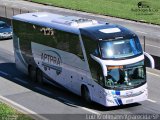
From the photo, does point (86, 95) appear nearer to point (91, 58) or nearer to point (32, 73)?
point (91, 58)

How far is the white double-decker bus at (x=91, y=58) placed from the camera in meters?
20.4

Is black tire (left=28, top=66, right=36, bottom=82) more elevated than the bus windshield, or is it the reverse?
the bus windshield

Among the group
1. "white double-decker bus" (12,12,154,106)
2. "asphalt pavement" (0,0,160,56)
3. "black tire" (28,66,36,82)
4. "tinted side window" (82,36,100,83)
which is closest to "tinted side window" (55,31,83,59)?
"white double-decker bus" (12,12,154,106)

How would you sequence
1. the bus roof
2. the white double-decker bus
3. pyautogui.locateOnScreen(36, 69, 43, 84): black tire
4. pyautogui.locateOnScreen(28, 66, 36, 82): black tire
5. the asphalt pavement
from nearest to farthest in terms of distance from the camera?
the white double-decker bus, the bus roof, pyautogui.locateOnScreen(36, 69, 43, 84): black tire, pyautogui.locateOnScreen(28, 66, 36, 82): black tire, the asphalt pavement

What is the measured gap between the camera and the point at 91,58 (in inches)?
824

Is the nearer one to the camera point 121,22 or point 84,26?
point 84,26

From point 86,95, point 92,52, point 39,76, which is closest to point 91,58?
point 92,52

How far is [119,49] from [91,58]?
1207 millimetres

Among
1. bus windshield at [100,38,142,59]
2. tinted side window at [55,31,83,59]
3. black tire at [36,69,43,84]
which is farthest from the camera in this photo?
black tire at [36,69,43,84]

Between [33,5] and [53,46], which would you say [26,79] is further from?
[33,5]

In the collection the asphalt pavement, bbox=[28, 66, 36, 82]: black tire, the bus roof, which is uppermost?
the bus roof

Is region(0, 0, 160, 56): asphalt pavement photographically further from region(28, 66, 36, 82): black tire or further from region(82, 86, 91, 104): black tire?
region(82, 86, 91, 104): black tire

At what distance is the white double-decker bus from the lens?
20.4 metres

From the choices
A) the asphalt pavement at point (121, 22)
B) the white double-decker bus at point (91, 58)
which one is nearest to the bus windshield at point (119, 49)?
the white double-decker bus at point (91, 58)
